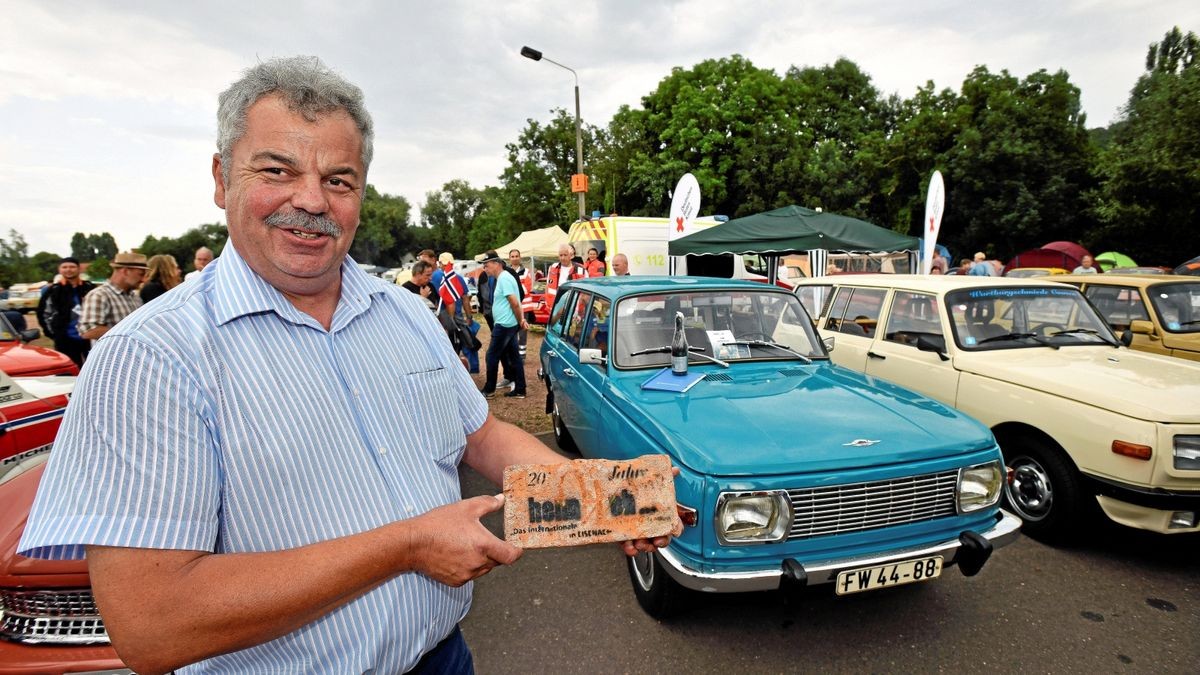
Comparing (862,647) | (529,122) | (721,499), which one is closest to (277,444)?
(721,499)

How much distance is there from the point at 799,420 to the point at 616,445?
3.51ft

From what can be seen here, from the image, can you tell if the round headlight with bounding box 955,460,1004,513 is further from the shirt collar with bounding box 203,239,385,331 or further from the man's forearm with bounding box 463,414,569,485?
the shirt collar with bounding box 203,239,385,331

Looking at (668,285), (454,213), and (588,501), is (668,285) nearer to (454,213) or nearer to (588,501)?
(588,501)

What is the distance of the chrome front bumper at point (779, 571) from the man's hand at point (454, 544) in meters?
1.67

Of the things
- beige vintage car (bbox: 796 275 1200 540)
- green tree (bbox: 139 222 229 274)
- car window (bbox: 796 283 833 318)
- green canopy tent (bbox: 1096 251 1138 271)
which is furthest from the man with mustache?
green tree (bbox: 139 222 229 274)

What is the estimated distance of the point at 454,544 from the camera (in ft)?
3.35

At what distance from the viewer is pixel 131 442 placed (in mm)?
886

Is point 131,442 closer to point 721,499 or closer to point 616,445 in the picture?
point 721,499

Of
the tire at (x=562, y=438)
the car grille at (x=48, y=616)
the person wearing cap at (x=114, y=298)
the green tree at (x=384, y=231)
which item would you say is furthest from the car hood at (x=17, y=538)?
the green tree at (x=384, y=231)

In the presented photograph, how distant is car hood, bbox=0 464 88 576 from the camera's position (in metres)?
1.98

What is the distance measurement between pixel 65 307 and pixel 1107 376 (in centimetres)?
1028

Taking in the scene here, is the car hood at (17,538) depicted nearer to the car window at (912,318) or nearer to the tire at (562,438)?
the tire at (562,438)

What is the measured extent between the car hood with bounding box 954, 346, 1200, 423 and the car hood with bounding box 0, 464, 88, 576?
5.21 metres

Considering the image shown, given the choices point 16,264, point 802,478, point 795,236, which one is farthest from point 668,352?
point 16,264
